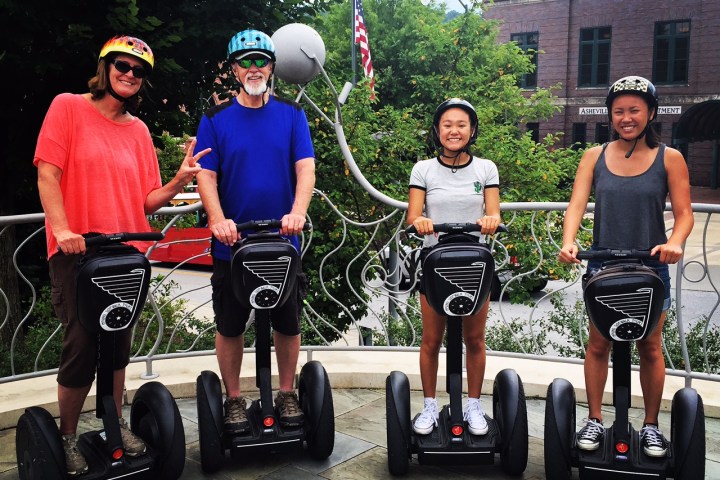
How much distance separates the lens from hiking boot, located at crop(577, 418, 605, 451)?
2850mm

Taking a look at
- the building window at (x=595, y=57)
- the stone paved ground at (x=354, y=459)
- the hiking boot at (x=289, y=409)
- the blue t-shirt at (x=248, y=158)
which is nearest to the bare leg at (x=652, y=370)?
the stone paved ground at (x=354, y=459)

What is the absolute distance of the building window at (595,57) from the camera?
2892 centimetres

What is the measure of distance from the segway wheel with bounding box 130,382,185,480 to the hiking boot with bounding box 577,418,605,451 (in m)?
1.64

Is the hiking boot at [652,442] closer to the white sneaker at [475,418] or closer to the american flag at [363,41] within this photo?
the white sneaker at [475,418]

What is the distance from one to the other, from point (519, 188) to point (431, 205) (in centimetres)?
498

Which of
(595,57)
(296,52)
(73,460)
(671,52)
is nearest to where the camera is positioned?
(73,460)

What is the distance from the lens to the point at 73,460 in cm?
274

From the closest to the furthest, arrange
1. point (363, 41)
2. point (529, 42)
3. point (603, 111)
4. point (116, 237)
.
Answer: point (116, 237) < point (363, 41) < point (603, 111) < point (529, 42)

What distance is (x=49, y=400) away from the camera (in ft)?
12.4

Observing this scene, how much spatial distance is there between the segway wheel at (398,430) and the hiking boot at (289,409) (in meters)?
0.41

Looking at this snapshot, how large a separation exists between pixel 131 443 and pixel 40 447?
1.12 feet

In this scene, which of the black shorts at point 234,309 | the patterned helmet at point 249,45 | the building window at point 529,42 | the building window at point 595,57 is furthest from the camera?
the building window at point 529,42

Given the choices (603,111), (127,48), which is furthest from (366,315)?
(603,111)

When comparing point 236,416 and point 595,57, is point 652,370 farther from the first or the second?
point 595,57
